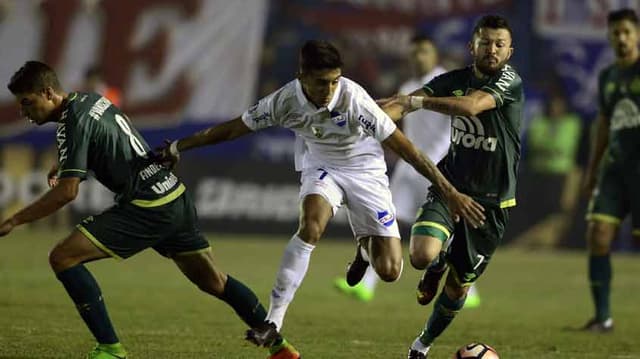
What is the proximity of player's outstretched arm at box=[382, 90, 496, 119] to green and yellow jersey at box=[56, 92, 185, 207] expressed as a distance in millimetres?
1534

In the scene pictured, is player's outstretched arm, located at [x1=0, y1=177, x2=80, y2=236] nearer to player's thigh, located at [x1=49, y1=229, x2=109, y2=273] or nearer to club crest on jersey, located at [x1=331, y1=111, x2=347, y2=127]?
player's thigh, located at [x1=49, y1=229, x2=109, y2=273]

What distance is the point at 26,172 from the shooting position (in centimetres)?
2134

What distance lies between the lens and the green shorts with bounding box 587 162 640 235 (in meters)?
11.4

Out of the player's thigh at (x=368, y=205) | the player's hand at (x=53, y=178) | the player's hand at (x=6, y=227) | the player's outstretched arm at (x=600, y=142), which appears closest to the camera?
the player's hand at (x=6, y=227)

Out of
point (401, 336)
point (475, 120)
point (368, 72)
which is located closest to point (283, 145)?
point (368, 72)

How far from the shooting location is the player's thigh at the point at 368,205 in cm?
899

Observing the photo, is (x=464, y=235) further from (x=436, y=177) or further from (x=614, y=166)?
(x=614, y=166)

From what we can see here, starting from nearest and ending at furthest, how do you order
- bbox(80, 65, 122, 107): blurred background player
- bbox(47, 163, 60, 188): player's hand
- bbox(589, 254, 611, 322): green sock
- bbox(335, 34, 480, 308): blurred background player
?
bbox(47, 163, 60, 188): player's hand → bbox(589, 254, 611, 322): green sock → bbox(335, 34, 480, 308): blurred background player → bbox(80, 65, 122, 107): blurred background player

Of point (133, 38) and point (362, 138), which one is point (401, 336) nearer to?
point (362, 138)

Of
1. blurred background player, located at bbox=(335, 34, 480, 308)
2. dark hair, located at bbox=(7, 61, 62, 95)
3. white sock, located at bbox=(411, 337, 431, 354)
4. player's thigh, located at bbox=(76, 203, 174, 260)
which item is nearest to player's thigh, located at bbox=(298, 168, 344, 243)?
player's thigh, located at bbox=(76, 203, 174, 260)

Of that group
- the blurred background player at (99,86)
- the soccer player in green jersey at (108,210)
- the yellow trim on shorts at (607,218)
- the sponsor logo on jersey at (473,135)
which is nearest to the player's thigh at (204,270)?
the soccer player in green jersey at (108,210)

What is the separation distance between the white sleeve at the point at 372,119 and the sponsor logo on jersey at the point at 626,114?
13.2 ft

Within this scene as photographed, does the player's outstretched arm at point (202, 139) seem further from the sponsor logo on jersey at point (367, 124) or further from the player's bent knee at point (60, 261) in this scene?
the player's bent knee at point (60, 261)

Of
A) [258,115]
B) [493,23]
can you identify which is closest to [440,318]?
[258,115]
